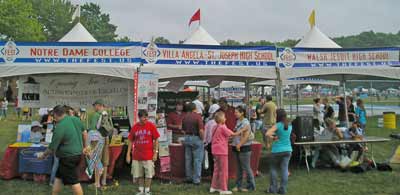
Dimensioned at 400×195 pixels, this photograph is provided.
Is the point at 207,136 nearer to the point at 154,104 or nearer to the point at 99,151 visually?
the point at 154,104

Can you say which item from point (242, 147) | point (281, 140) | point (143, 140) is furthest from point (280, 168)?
point (143, 140)

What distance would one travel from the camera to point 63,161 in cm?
518

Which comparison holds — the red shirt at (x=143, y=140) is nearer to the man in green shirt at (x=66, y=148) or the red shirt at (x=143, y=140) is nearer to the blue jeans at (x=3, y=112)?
the man in green shirt at (x=66, y=148)

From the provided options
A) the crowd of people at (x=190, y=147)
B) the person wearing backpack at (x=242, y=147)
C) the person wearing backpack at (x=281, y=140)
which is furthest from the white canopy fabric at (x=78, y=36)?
the person wearing backpack at (x=281, y=140)

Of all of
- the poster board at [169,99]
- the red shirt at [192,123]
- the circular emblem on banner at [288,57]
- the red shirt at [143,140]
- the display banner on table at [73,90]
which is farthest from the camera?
the poster board at [169,99]

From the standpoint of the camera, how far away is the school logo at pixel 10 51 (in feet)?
23.9

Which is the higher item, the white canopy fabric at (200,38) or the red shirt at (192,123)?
the white canopy fabric at (200,38)

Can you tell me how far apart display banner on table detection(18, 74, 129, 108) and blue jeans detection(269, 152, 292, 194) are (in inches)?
148

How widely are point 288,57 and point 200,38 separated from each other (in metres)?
4.40

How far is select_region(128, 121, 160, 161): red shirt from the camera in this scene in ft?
19.9

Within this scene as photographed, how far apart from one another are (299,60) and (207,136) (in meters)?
2.83

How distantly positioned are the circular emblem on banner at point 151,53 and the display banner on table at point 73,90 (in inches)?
46.1

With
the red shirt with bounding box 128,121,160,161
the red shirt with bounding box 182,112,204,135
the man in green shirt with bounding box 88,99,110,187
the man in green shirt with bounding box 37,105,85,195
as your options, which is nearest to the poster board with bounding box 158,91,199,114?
the red shirt with bounding box 182,112,204,135

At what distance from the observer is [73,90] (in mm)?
8711
